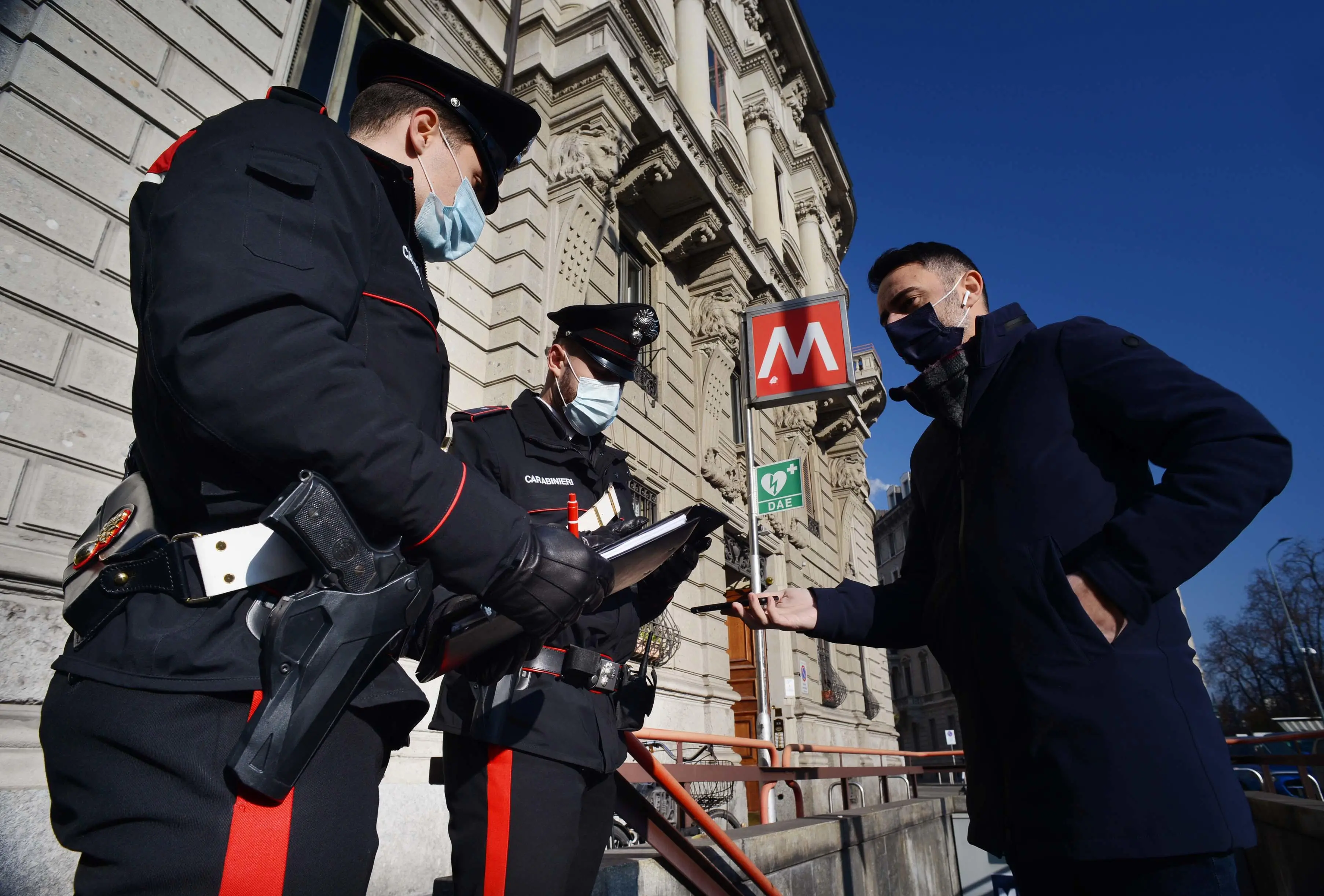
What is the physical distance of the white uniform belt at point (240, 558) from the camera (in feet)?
3.15

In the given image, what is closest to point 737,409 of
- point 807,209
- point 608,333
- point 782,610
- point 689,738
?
point 807,209

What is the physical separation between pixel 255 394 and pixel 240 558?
240 millimetres

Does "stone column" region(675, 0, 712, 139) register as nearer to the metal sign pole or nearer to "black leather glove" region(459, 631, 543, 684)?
the metal sign pole

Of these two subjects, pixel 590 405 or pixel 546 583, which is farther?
pixel 590 405

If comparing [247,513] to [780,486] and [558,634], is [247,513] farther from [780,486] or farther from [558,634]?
[780,486]

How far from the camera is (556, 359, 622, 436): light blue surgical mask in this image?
8.49 feet

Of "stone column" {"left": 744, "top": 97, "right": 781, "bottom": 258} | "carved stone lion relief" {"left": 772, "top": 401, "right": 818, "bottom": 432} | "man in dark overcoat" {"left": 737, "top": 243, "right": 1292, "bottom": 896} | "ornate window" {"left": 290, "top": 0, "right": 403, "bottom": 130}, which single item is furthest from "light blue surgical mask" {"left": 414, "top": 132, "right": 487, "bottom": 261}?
"stone column" {"left": 744, "top": 97, "right": 781, "bottom": 258}

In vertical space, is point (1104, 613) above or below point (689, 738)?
above

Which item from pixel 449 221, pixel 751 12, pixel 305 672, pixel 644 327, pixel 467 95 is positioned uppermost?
pixel 751 12

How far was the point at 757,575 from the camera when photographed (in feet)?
25.0

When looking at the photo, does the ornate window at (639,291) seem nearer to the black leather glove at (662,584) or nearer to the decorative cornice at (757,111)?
the black leather glove at (662,584)

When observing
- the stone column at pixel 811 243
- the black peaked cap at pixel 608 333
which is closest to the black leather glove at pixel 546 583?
the black peaked cap at pixel 608 333

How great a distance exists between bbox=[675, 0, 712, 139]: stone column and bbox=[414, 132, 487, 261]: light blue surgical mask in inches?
468

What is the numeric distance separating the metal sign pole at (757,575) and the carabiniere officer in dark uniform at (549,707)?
525 cm
